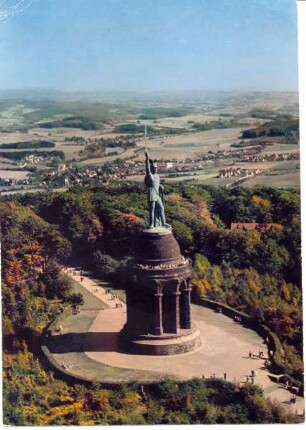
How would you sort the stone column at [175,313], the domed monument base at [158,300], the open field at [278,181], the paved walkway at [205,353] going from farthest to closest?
1. the open field at [278,181]
2. the stone column at [175,313]
3. the domed monument base at [158,300]
4. the paved walkway at [205,353]

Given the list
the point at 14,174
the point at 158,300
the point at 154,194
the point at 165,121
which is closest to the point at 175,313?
the point at 158,300

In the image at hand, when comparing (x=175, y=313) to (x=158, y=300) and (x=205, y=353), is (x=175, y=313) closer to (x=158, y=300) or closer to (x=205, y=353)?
(x=158, y=300)

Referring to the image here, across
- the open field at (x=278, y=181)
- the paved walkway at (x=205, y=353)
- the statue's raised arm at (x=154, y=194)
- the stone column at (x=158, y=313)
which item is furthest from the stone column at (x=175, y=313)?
the open field at (x=278, y=181)

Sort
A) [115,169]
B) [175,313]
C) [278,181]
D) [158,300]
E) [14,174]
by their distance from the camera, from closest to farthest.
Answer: [158,300] < [175,313] < [278,181] < [14,174] < [115,169]

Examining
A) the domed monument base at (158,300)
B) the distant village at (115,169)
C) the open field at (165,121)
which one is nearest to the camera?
the domed monument base at (158,300)

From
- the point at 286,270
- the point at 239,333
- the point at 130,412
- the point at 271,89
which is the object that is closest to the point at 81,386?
the point at 130,412

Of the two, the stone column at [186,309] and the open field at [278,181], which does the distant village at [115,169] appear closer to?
the open field at [278,181]
